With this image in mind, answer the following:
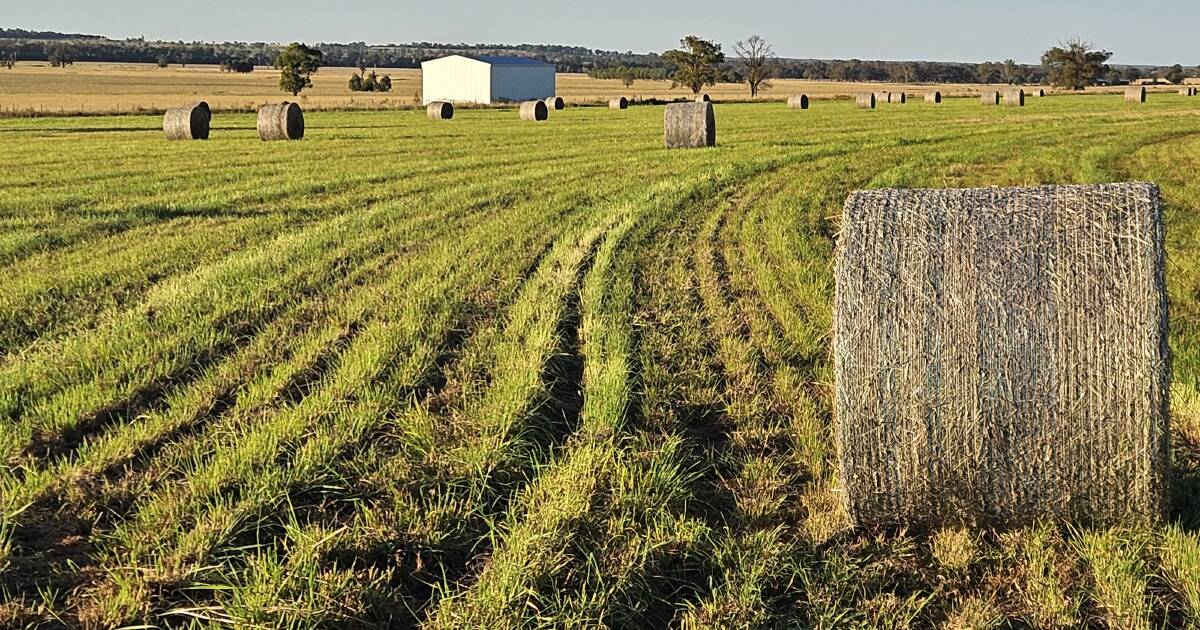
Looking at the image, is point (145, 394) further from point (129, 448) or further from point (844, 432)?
point (844, 432)

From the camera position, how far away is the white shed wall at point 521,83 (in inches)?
3634

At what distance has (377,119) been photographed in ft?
141

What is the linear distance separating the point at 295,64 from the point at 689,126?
58.6 meters

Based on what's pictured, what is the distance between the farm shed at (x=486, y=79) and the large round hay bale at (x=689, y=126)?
67211 mm

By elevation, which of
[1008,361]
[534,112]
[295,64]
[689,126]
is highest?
[295,64]

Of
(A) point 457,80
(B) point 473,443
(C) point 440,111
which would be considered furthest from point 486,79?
(B) point 473,443

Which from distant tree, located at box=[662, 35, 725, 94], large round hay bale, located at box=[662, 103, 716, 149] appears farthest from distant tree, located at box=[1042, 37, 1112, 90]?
large round hay bale, located at box=[662, 103, 716, 149]

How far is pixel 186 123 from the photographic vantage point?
29.0 metres

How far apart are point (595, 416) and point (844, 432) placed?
1631 mm

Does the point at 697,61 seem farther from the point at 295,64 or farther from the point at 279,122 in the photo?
the point at 279,122

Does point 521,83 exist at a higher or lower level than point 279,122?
higher

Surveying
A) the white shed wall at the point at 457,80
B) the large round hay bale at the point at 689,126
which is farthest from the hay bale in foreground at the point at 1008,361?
the white shed wall at the point at 457,80

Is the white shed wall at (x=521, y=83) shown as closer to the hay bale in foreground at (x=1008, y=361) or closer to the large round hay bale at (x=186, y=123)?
the large round hay bale at (x=186, y=123)

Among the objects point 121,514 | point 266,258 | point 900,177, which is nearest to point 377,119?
point 900,177
